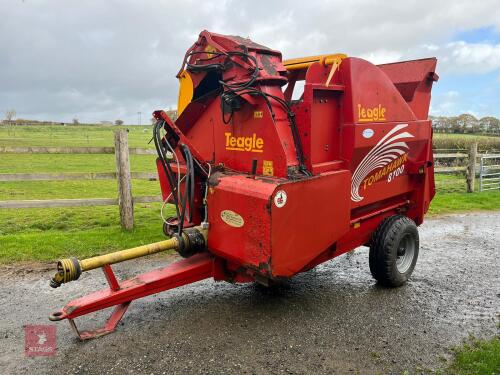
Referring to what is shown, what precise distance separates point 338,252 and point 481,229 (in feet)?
14.9

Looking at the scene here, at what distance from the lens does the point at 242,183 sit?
→ 11.0 feet

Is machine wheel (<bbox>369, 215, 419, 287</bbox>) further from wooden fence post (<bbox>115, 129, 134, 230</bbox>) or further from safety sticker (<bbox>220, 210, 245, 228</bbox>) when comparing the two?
wooden fence post (<bbox>115, 129, 134, 230</bbox>)

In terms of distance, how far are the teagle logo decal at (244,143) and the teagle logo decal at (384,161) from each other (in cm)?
96

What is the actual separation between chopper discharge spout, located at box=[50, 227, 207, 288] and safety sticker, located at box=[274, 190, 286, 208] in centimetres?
84

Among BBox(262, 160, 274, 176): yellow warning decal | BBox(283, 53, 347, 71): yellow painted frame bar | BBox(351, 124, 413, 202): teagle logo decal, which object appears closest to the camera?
BBox(262, 160, 274, 176): yellow warning decal

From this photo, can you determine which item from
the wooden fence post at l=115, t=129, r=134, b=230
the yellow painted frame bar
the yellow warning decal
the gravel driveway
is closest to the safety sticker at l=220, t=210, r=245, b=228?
the yellow warning decal

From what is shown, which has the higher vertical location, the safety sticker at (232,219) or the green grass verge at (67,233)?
the safety sticker at (232,219)

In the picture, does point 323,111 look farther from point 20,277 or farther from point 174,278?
point 20,277

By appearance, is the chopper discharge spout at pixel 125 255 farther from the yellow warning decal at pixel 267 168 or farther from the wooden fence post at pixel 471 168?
the wooden fence post at pixel 471 168

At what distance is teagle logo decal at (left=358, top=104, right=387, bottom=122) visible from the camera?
3823 mm

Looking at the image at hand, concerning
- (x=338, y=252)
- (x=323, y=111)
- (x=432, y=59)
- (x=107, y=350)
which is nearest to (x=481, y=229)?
(x=432, y=59)

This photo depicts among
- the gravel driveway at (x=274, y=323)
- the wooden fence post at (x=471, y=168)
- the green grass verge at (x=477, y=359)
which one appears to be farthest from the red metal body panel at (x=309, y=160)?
the wooden fence post at (x=471, y=168)

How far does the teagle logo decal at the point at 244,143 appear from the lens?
3.60 meters

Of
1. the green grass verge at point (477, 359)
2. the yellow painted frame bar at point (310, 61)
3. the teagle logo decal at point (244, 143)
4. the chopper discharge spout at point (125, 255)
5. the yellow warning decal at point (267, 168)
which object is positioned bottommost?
the green grass verge at point (477, 359)
